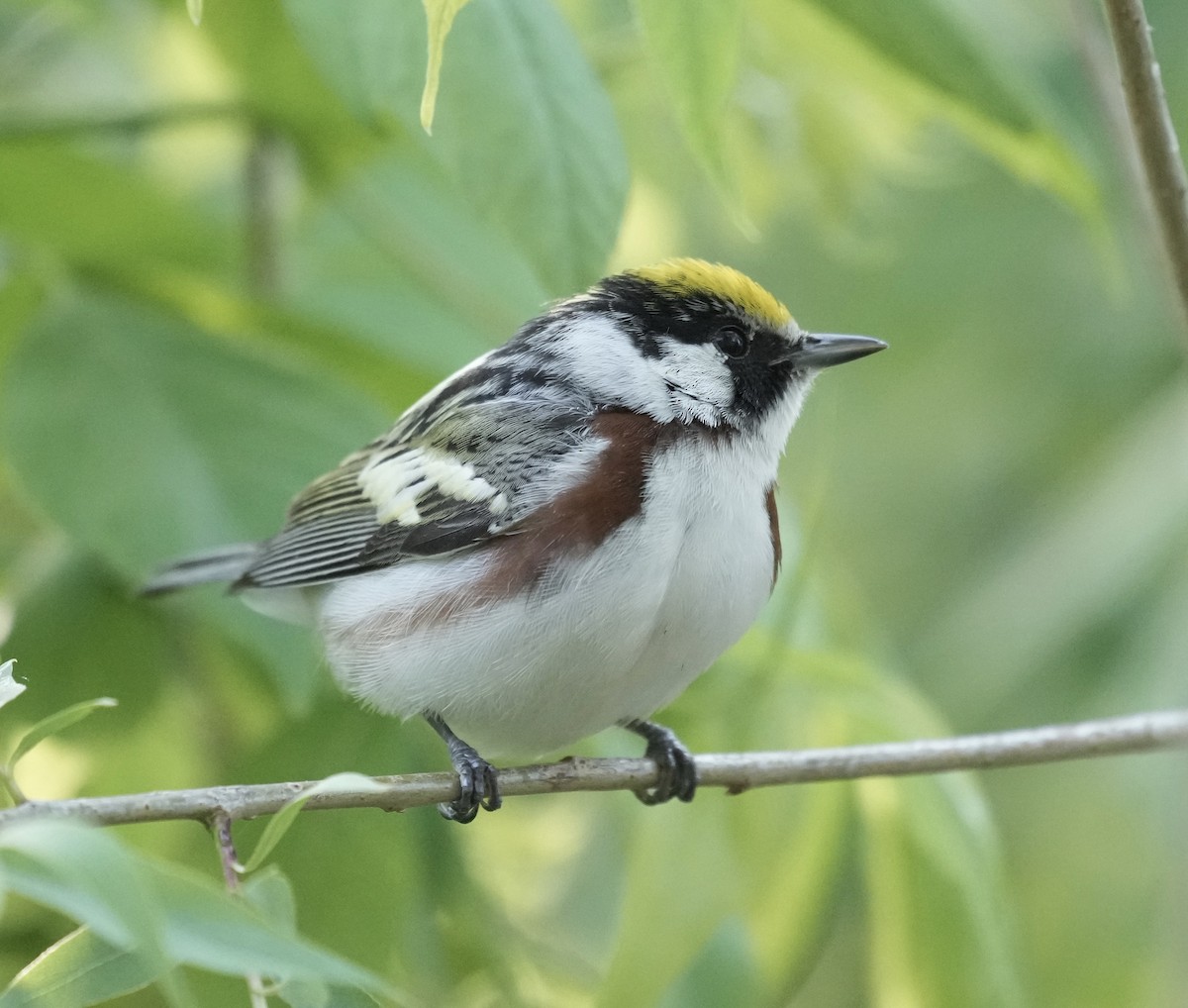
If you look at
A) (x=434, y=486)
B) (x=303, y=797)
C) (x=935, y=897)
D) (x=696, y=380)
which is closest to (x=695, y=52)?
(x=303, y=797)

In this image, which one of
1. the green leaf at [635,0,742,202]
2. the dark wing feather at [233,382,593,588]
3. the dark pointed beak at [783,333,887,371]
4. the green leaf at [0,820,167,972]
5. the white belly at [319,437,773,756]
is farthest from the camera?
the dark pointed beak at [783,333,887,371]

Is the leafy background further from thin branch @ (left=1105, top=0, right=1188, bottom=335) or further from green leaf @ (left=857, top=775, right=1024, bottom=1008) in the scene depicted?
thin branch @ (left=1105, top=0, right=1188, bottom=335)

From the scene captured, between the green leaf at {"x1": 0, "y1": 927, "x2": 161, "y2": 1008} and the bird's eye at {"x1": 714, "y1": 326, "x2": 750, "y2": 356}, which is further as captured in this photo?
the bird's eye at {"x1": 714, "y1": 326, "x2": 750, "y2": 356}

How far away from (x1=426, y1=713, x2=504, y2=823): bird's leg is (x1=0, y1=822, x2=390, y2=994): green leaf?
0.91 metres

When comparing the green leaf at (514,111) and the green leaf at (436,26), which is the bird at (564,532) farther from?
the green leaf at (436,26)

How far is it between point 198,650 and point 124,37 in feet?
4.05

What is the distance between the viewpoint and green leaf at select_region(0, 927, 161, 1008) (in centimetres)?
125

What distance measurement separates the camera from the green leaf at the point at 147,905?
3.18ft

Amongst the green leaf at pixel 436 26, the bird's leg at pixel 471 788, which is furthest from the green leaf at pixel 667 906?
the green leaf at pixel 436 26

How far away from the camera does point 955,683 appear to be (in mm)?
3506

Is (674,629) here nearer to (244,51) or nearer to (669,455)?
(669,455)

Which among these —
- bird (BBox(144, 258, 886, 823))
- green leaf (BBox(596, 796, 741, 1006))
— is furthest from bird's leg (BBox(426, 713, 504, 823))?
green leaf (BBox(596, 796, 741, 1006))

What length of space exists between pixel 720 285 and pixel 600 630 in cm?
71

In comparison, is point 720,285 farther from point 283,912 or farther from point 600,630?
point 283,912
